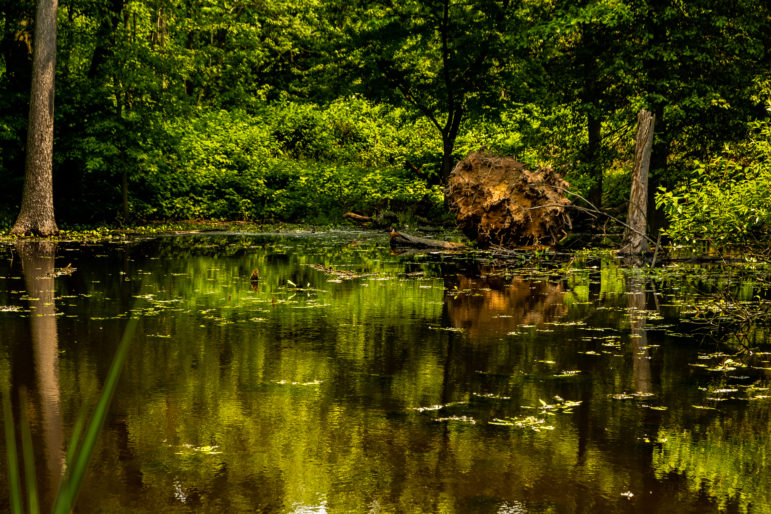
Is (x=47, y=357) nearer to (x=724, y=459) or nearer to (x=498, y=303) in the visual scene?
(x=724, y=459)

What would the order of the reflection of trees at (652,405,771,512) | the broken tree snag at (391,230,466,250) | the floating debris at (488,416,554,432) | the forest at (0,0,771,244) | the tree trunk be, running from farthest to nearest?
the tree trunk < the forest at (0,0,771,244) < the broken tree snag at (391,230,466,250) < the floating debris at (488,416,554,432) < the reflection of trees at (652,405,771,512)

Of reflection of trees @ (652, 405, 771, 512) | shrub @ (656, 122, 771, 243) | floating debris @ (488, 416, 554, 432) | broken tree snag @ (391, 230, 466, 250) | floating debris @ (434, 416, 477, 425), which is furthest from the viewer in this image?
broken tree snag @ (391, 230, 466, 250)

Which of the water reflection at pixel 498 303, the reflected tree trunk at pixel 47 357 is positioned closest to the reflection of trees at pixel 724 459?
the reflected tree trunk at pixel 47 357

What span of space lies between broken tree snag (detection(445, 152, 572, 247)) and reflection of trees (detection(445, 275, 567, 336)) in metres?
5.85

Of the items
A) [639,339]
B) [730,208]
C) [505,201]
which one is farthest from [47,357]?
[505,201]

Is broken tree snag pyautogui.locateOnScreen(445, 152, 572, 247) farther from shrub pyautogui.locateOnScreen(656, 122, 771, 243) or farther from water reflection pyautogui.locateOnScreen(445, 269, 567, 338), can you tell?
shrub pyautogui.locateOnScreen(656, 122, 771, 243)

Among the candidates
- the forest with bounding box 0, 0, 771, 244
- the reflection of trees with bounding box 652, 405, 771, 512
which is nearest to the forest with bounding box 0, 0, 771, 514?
the reflection of trees with bounding box 652, 405, 771, 512

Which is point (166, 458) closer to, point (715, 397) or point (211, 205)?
point (715, 397)

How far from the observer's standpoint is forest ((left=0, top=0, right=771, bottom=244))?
21.6 meters

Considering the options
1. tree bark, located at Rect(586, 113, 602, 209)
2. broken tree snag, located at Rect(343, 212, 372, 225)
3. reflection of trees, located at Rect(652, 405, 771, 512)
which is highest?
tree bark, located at Rect(586, 113, 602, 209)

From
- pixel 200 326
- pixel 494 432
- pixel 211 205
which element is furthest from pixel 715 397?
pixel 211 205

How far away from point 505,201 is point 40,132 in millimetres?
13302

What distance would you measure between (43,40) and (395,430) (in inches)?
837

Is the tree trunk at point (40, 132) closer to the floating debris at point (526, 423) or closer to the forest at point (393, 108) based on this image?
the forest at point (393, 108)
